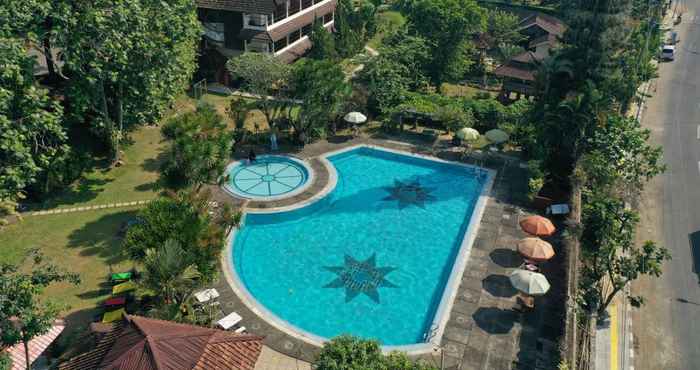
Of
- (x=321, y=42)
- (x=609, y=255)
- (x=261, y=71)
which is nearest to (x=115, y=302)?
(x=261, y=71)

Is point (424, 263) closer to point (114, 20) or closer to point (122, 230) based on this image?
point (122, 230)

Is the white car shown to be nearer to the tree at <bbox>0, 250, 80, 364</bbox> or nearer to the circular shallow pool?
the circular shallow pool

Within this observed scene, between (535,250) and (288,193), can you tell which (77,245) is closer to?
(288,193)

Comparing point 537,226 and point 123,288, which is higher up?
point 537,226

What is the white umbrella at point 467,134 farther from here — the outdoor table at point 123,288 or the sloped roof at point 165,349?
the outdoor table at point 123,288

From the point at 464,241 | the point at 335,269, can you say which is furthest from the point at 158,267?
the point at 464,241

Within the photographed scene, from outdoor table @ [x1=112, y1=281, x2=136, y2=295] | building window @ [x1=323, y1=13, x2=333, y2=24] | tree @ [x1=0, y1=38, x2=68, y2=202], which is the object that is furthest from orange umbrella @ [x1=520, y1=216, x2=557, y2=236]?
building window @ [x1=323, y1=13, x2=333, y2=24]
